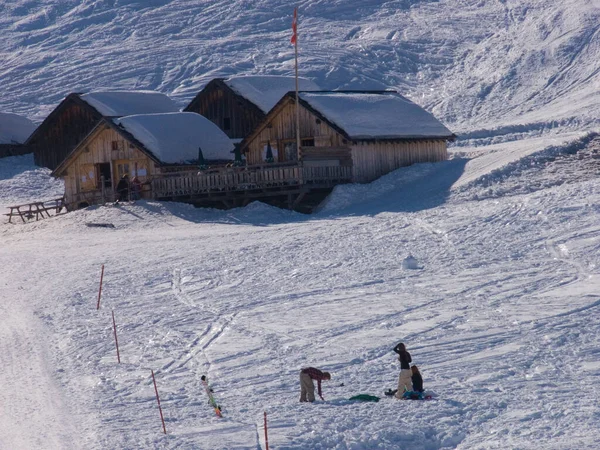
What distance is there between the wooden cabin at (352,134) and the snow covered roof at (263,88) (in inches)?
383

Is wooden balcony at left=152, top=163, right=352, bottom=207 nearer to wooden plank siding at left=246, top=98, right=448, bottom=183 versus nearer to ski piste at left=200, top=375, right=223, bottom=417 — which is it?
wooden plank siding at left=246, top=98, right=448, bottom=183

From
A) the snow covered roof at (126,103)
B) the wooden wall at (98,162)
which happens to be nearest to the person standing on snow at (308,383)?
the wooden wall at (98,162)

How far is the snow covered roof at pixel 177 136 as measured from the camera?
42369 mm

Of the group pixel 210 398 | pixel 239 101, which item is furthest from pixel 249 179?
pixel 210 398

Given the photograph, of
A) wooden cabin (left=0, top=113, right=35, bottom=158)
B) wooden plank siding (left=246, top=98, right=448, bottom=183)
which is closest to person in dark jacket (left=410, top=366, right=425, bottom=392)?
wooden plank siding (left=246, top=98, right=448, bottom=183)

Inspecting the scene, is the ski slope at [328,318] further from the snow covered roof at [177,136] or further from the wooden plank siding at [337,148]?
the snow covered roof at [177,136]

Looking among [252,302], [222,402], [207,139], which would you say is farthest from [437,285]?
[207,139]

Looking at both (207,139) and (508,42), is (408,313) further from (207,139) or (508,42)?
(508,42)

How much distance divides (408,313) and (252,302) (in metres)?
4.10

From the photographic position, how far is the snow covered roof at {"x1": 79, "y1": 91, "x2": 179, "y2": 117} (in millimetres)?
53781

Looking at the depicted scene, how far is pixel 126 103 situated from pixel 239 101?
20.3ft

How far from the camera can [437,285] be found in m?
24.0

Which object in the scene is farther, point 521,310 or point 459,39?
point 459,39

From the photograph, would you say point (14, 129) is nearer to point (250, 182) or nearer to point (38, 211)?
point (38, 211)
